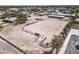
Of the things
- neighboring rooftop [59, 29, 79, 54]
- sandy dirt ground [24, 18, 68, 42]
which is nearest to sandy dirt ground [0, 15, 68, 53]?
sandy dirt ground [24, 18, 68, 42]

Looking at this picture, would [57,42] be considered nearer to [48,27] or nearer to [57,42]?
[57,42]

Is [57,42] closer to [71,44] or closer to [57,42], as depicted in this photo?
[57,42]

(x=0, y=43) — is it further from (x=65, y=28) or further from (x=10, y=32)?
(x=65, y=28)

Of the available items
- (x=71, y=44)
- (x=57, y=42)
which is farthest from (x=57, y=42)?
(x=71, y=44)

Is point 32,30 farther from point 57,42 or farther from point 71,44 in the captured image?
point 71,44

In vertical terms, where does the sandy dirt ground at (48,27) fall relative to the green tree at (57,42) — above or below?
above

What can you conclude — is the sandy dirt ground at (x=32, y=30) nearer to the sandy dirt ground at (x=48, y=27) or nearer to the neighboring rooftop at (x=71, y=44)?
the sandy dirt ground at (x=48, y=27)

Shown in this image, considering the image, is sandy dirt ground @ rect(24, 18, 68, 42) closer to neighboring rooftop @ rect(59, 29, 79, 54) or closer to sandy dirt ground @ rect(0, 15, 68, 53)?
sandy dirt ground @ rect(0, 15, 68, 53)

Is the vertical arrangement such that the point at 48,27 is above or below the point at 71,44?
above

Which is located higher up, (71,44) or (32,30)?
(32,30)

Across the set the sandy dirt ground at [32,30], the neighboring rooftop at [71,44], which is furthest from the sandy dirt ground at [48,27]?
the neighboring rooftop at [71,44]

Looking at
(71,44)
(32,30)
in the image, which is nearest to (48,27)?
(32,30)
